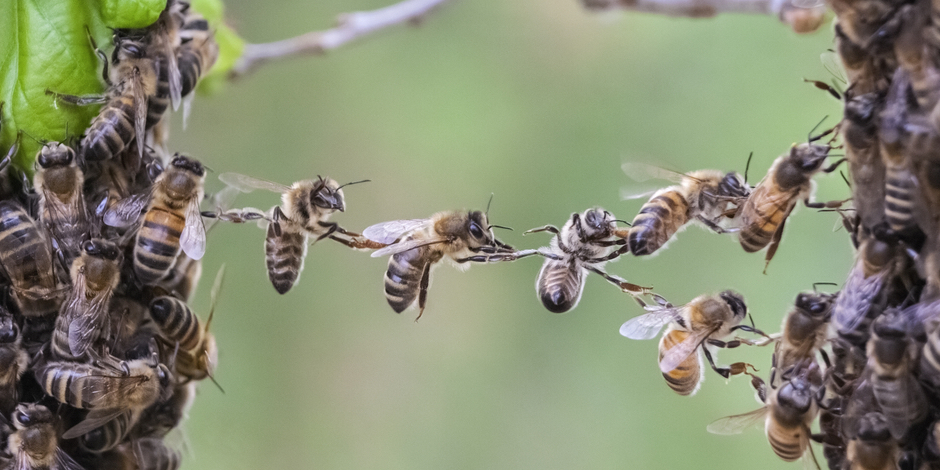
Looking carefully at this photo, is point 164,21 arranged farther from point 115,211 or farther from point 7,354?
point 7,354

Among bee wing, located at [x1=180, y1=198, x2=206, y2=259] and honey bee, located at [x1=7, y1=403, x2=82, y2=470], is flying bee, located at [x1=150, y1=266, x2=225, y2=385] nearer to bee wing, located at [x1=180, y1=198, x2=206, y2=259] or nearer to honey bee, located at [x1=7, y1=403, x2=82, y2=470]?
bee wing, located at [x1=180, y1=198, x2=206, y2=259]

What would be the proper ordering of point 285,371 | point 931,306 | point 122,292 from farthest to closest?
point 285,371 → point 122,292 → point 931,306

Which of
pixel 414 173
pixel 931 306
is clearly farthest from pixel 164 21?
pixel 414 173

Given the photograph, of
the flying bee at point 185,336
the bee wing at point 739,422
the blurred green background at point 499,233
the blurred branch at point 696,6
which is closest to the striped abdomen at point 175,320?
the flying bee at point 185,336

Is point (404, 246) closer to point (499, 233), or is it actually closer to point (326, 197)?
point (326, 197)

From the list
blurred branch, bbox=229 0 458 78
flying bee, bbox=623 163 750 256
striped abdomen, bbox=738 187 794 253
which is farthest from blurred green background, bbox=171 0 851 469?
striped abdomen, bbox=738 187 794 253

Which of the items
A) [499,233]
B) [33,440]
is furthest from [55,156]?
[499,233]

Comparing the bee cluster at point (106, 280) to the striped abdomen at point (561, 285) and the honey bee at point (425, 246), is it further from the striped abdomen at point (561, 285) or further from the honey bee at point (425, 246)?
the striped abdomen at point (561, 285)
